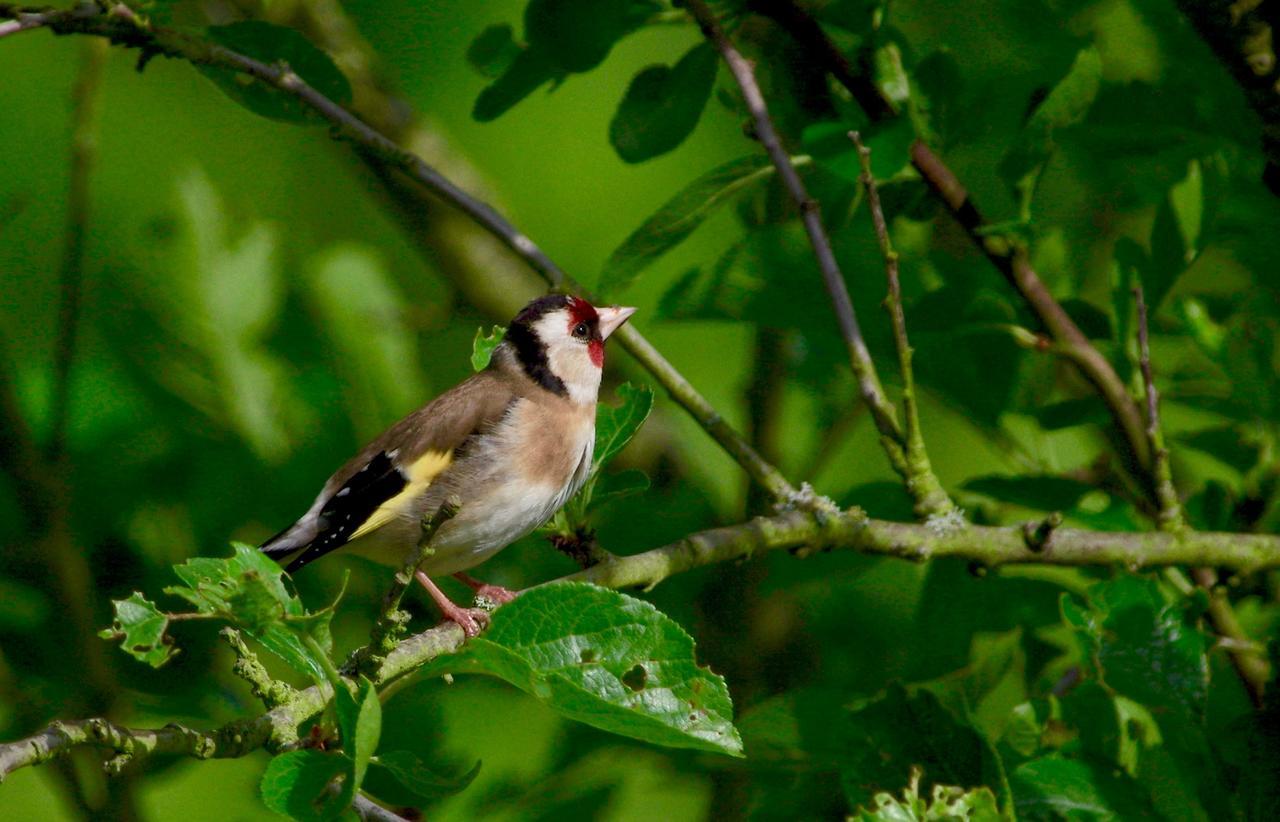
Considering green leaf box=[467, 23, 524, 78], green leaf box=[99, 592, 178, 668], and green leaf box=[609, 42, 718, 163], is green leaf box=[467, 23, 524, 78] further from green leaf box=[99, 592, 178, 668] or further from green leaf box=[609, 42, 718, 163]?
green leaf box=[99, 592, 178, 668]

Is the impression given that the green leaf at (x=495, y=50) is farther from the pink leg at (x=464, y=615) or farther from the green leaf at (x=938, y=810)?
the green leaf at (x=938, y=810)

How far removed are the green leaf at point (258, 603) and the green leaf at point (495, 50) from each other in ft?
3.94

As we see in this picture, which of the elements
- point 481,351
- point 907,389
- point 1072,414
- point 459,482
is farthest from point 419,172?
point 1072,414

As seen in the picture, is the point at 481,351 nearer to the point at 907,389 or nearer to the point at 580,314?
the point at 907,389

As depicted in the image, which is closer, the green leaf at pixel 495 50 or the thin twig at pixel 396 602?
the thin twig at pixel 396 602

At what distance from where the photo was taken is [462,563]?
2.38 meters

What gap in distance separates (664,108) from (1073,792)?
1140 millimetres

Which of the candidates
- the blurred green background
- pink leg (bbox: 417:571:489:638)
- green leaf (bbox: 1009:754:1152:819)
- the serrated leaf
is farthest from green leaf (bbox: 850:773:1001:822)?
pink leg (bbox: 417:571:489:638)

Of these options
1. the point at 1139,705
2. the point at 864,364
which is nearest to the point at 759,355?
the point at 864,364

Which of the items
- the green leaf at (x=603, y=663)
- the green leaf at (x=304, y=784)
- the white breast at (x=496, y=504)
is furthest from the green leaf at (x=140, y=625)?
the white breast at (x=496, y=504)

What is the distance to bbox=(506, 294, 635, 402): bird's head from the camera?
280 centimetres

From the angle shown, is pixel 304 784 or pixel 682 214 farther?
pixel 682 214

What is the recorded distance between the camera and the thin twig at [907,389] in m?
1.79

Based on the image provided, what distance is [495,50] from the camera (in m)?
2.27
